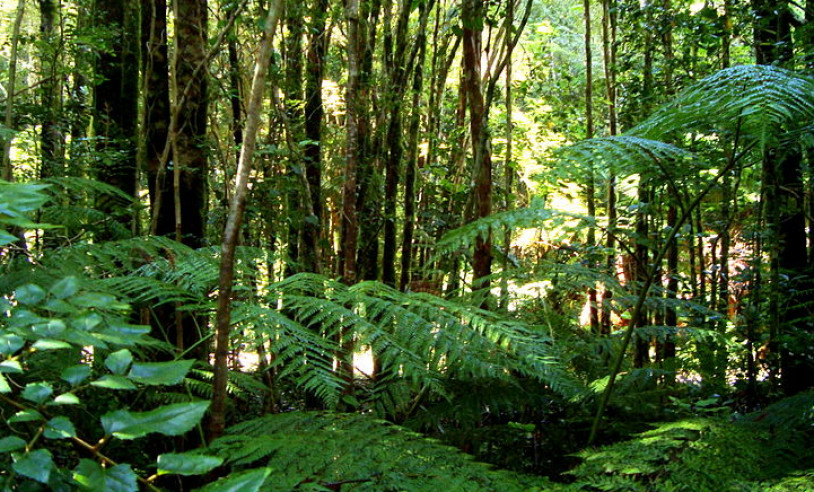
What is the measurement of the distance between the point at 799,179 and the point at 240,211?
4228 mm

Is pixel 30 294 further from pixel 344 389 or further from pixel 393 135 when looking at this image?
pixel 393 135

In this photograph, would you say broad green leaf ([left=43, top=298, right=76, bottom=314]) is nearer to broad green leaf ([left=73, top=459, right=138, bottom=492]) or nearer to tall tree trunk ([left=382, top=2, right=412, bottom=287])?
broad green leaf ([left=73, top=459, right=138, bottom=492])

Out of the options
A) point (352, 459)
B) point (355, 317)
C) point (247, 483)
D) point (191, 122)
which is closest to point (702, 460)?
point (352, 459)

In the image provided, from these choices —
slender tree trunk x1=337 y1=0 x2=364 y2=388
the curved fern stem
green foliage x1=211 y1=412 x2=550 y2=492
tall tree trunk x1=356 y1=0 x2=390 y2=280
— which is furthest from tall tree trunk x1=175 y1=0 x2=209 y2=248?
the curved fern stem

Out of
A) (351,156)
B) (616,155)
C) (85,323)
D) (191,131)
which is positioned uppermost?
(191,131)

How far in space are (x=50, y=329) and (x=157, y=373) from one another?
0.18 metres

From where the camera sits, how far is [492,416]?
9.89 ft

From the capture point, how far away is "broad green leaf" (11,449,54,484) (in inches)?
29.3

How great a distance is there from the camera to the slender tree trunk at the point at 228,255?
1.61 meters

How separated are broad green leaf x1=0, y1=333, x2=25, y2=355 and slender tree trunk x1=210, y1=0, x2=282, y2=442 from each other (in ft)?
2.45

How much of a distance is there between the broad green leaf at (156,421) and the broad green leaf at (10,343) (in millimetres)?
165

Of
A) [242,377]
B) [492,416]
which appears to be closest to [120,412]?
[242,377]

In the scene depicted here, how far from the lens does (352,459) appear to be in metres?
1.58

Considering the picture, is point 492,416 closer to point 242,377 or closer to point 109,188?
point 242,377
